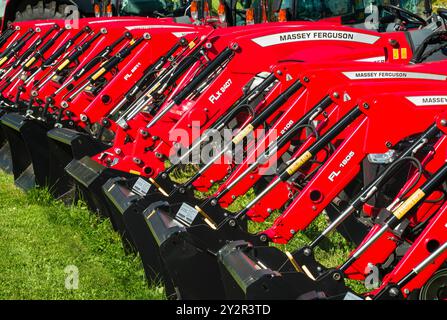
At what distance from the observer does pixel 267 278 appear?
13.3 ft

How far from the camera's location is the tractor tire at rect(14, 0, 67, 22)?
45.0 feet

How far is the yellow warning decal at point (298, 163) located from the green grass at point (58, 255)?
1043 mm

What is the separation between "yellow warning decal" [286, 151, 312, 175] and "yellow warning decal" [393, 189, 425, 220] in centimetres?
86

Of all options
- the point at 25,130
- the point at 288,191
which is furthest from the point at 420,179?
the point at 25,130

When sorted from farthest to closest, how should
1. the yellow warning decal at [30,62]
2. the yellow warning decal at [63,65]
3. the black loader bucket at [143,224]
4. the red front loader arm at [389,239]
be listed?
the yellow warning decal at [30,62], the yellow warning decal at [63,65], the black loader bucket at [143,224], the red front loader arm at [389,239]

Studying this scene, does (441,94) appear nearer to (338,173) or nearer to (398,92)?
(398,92)

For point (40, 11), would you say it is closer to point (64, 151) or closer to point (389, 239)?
point (64, 151)

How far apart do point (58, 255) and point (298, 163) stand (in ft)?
6.86

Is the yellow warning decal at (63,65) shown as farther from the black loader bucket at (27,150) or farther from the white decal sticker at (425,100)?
the white decal sticker at (425,100)

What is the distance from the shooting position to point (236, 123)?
666 cm

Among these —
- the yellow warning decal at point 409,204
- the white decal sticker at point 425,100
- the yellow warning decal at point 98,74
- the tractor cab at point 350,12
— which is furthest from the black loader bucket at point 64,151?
the yellow warning decal at point 409,204

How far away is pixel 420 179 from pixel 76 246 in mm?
2914

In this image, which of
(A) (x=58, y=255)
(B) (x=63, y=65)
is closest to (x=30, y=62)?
(B) (x=63, y=65)

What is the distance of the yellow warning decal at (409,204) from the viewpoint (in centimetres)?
421
